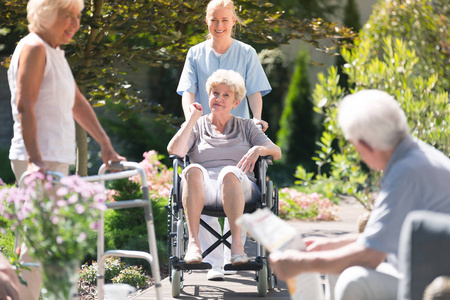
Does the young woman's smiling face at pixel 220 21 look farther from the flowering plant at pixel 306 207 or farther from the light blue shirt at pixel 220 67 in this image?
the flowering plant at pixel 306 207

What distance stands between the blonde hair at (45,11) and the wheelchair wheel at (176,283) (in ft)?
5.35

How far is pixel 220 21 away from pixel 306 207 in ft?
12.1

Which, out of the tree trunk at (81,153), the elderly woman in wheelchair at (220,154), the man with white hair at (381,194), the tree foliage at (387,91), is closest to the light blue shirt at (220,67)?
the elderly woman in wheelchair at (220,154)

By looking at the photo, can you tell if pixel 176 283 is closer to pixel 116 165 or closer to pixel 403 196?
pixel 116 165

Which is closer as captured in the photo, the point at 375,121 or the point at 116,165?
the point at 375,121

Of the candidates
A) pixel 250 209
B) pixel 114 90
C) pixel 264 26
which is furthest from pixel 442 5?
pixel 250 209

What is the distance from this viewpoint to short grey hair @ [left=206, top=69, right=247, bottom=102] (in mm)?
3658

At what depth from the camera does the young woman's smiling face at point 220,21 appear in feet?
12.6

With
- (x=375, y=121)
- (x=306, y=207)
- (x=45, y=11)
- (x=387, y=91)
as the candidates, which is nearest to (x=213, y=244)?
(x=45, y=11)

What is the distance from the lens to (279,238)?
2.01m

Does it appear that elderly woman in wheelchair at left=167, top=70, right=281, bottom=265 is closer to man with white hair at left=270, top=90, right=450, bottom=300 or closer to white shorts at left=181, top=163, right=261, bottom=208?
white shorts at left=181, top=163, right=261, bottom=208

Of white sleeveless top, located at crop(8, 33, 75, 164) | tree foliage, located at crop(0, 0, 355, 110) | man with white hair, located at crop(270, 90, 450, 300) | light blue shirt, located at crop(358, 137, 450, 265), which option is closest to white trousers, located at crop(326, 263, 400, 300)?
man with white hair, located at crop(270, 90, 450, 300)

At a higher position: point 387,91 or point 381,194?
point 381,194

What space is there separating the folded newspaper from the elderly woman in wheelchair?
137 cm
